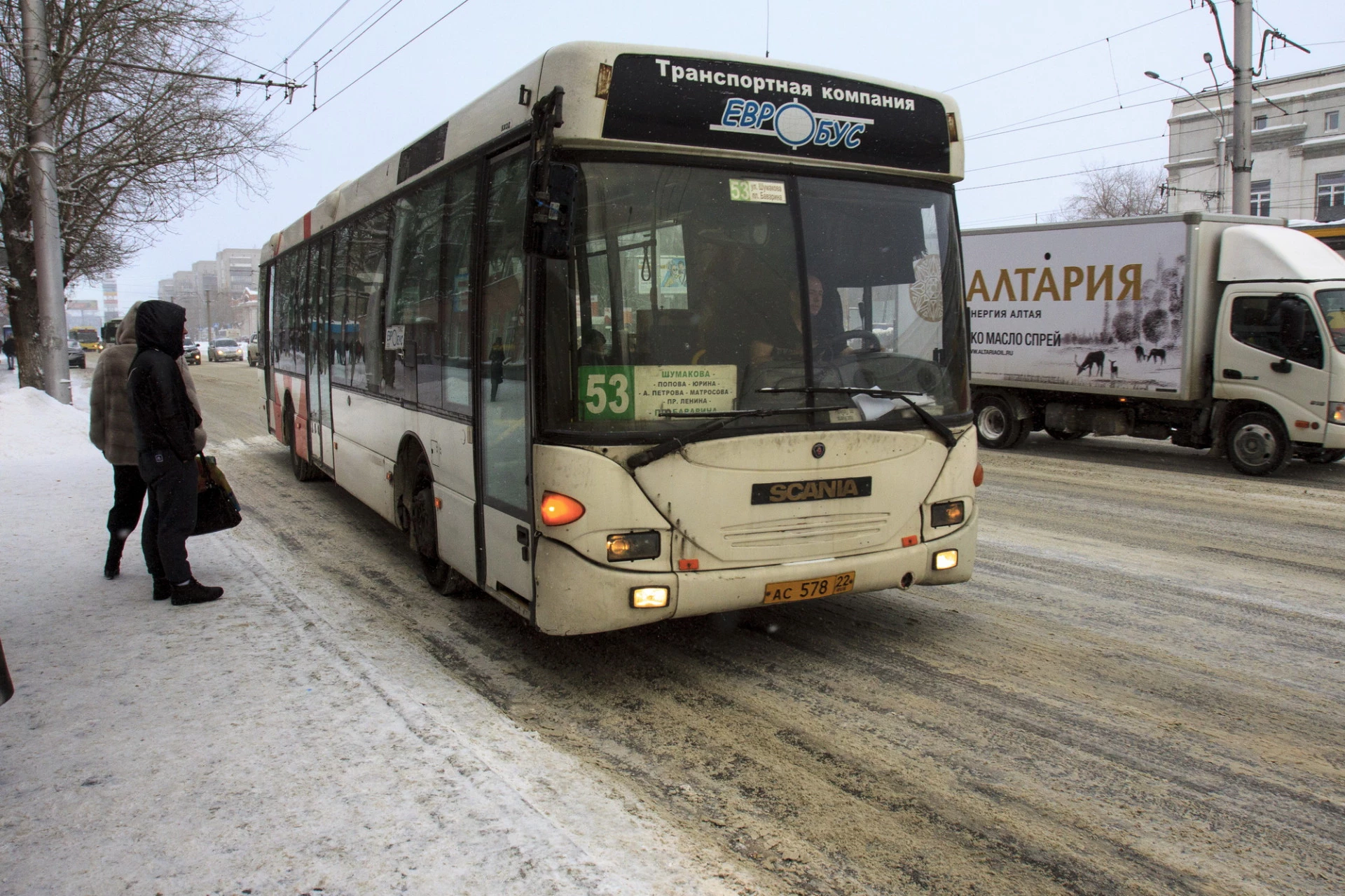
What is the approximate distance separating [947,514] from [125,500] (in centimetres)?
547

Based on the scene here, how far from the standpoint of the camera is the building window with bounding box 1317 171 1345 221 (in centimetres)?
5591

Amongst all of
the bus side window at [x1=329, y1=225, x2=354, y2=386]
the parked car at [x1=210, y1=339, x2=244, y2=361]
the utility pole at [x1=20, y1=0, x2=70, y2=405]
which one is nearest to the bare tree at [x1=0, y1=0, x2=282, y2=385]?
the utility pole at [x1=20, y1=0, x2=70, y2=405]

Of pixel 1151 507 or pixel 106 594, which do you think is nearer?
pixel 106 594

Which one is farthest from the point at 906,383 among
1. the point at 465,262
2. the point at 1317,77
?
the point at 1317,77

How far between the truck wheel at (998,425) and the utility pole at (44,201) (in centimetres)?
1572

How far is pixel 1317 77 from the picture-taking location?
57781mm

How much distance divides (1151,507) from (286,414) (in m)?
9.90

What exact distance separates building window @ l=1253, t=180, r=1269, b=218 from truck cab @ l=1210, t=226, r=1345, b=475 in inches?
2150

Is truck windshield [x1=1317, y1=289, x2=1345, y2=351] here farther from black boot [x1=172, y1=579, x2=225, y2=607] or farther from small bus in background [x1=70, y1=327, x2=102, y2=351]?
small bus in background [x1=70, y1=327, x2=102, y2=351]

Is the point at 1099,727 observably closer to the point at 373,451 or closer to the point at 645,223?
the point at 645,223

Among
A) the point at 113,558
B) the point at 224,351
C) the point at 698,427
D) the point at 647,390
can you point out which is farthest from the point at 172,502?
the point at 224,351

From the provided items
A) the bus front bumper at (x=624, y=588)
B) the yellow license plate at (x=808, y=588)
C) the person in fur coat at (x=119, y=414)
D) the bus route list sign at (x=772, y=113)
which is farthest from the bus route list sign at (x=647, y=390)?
the person in fur coat at (x=119, y=414)

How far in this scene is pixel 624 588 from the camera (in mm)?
4582

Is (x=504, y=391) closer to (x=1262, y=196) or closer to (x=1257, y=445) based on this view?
(x=1257, y=445)
